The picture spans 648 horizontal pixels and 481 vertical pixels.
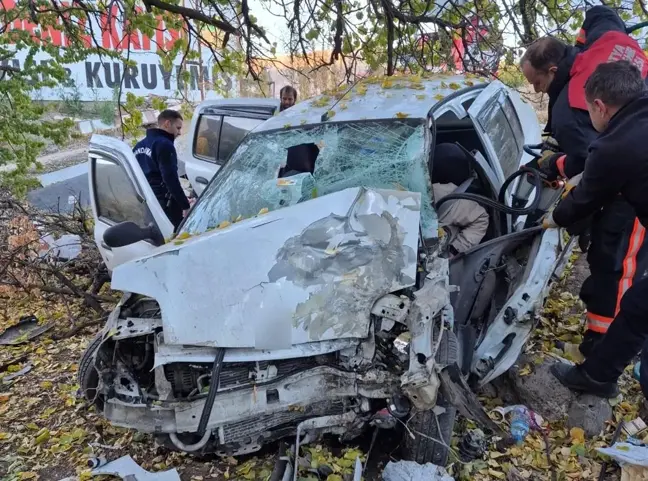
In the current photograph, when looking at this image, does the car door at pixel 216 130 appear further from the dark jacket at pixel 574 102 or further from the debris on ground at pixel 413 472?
the debris on ground at pixel 413 472

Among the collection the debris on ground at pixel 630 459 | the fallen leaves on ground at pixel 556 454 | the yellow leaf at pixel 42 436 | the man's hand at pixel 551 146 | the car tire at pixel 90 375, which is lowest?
the yellow leaf at pixel 42 436

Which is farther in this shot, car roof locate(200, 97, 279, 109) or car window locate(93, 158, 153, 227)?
car roof locate(200, 97, 279, 109)

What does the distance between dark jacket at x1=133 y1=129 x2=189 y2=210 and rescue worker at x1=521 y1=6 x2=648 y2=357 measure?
309 cm

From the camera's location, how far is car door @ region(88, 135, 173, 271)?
3.96m

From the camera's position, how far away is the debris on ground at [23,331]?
15.8 feet

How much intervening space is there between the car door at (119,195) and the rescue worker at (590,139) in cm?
272

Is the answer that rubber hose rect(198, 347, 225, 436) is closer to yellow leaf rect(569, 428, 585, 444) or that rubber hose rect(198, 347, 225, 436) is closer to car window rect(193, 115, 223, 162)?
yellow leaf rect(569, 428, 585, 444)

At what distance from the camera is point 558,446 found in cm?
287

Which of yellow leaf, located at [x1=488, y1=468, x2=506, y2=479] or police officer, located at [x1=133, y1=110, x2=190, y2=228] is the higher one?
police officer, located at [x1=133, y1=110, x2=190, y2=228]

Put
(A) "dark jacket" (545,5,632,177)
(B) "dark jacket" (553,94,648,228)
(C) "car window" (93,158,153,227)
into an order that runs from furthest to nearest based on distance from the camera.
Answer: (C) "car window" (93,158,153,227)
(A) "dark jacket" (545,5,632,177)
(B) "dark jacket" (553,94,648,228)

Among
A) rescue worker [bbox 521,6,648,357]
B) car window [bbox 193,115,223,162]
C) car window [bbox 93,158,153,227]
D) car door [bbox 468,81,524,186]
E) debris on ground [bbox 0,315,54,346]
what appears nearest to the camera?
rescue worker [bbox 521,6,648,357]

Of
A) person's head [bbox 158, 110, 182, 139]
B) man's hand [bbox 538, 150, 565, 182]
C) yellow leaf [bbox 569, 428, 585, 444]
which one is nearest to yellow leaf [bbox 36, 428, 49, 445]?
person's head [bbox 158, 110, 182, 139]

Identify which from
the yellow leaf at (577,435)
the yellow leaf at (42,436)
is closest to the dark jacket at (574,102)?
the yellow leaf at (577,435)

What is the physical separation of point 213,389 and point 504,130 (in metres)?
3.17
